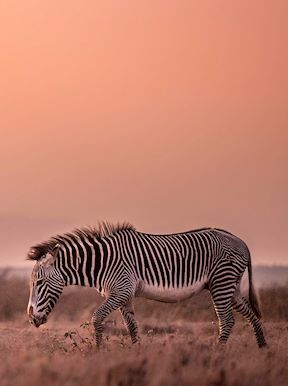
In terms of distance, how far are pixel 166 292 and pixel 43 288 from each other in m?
2.29

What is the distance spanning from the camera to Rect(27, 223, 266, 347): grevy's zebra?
1652 centimetres

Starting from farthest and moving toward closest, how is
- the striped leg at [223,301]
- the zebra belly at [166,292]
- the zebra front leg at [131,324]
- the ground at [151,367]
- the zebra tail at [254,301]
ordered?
1. the zebra tail at [254,301]
2. the striped leg at [223,301]
3. the zebra belly at [166,292]
4. the zebra front leg at [131,324]
5. the ground at [151,367]

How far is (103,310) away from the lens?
16.1m

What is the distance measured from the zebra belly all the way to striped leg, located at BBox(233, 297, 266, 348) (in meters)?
0.86

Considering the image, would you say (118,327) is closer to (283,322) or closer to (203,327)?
(203,327)

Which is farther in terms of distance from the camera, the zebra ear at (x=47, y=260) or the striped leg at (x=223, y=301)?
the striped leg at (x=223, y=301)

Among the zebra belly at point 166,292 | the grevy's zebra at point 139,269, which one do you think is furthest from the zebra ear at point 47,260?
the zebra belly at point 166,292

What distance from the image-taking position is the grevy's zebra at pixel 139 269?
54.2 feet

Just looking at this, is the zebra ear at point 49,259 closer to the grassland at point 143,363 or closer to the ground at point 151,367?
the grassland at point 143,363

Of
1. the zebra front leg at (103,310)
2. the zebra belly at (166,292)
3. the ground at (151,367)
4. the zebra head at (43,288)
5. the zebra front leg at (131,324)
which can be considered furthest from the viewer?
the zebra belly at (166,292)

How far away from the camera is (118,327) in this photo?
74.4 feet

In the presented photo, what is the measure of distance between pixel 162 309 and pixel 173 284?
1065 cm

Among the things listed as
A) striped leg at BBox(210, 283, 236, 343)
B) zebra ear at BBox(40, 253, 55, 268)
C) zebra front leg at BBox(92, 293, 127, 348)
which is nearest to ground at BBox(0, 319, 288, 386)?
zebra front leg at BBox(92, 293, 127, 348)

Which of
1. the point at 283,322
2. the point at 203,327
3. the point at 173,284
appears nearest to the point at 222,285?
the point at 173,284
